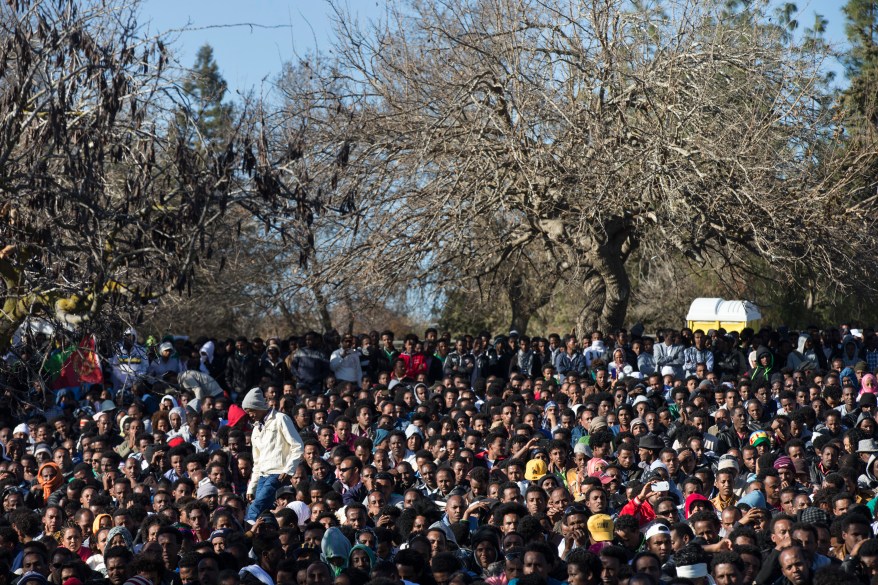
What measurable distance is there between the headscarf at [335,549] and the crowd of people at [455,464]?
0.06ft

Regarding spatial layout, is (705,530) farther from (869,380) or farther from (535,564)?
(869,380)

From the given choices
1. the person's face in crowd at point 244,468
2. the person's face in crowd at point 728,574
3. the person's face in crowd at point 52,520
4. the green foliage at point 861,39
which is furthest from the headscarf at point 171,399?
the green foliage at point 861,39

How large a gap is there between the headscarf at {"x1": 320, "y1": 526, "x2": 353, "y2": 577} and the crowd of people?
0.02 meters

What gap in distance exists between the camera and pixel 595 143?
16.6m

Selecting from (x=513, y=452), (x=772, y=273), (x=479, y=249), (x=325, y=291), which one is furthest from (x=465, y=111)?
(x=772, y=273)

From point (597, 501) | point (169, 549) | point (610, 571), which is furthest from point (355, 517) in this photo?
Answer: point (610, 571)

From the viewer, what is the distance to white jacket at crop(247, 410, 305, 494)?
36.7 feet

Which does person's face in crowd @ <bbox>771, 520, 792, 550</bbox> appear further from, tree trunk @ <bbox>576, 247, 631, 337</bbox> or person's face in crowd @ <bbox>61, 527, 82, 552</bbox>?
tree trunk @ <bbox>576, 247, 631, 337</bbox>

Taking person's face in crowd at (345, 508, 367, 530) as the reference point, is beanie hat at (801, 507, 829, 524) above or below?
above

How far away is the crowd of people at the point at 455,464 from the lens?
8078 millimetres

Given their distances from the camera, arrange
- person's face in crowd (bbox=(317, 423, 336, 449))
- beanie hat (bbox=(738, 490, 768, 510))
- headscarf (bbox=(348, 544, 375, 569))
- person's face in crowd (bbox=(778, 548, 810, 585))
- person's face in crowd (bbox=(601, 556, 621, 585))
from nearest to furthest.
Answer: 1. person's face in crowd (bbox=(778, 548, 810, 585))
2. person's face in crowd (bbox=(601, 556, 621, 585))
3. headscarf (bbox=(348, 544, 375, 569))
4. beanie hat (bbox=(738, 490, 768, 510))
5. person's face in crowd (bbox=(317, 423, 336, 449))

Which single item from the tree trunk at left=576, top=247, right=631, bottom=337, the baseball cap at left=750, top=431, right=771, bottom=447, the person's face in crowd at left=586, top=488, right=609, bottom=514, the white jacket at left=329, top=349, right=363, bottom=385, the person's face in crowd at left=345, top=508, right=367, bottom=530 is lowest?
the person's face in crowd at left=345, top=508, right=367, bottom=530

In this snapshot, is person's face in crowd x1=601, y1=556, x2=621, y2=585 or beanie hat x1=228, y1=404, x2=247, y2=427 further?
beanie hat x1=228, y1=404, x2=247, y2=427

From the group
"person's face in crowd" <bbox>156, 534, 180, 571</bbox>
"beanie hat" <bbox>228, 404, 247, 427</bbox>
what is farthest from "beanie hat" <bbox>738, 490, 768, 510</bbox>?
"beanie hat" <bbox>228, 404, 247, 427</bbox>
